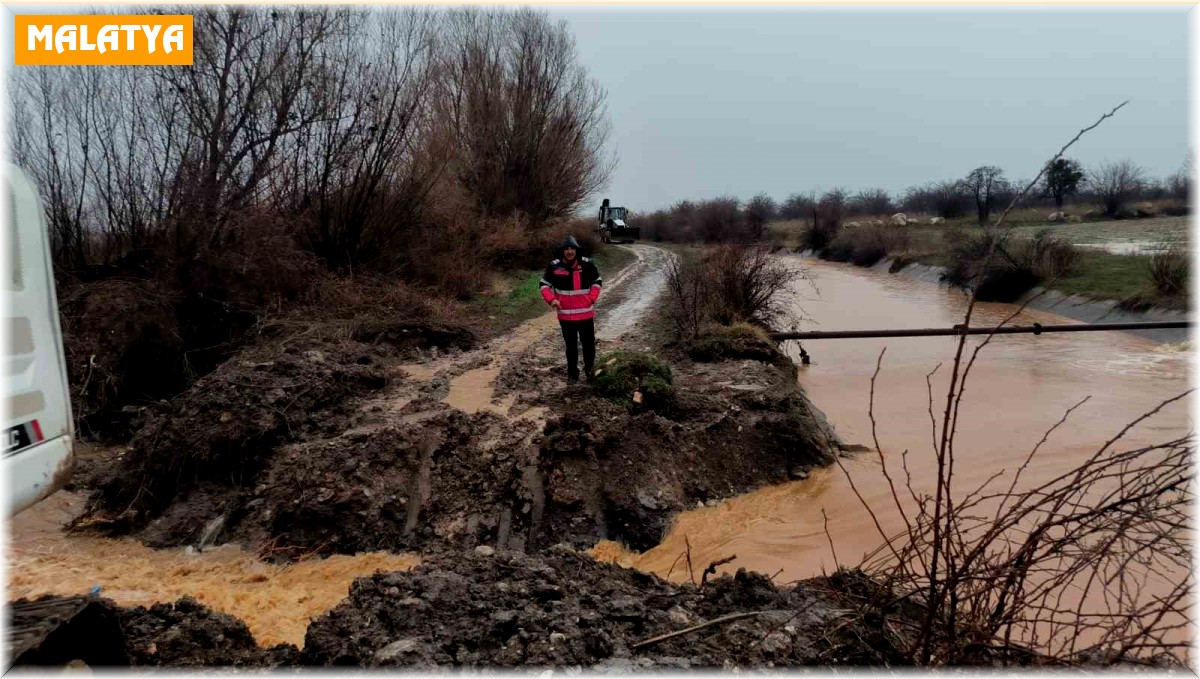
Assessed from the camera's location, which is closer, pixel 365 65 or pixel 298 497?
pixel 298 497

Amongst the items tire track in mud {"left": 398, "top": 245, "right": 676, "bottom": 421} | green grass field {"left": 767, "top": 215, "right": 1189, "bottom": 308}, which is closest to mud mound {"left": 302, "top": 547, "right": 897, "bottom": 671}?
tire track in mud {"left": 398, "top": 245, "right": 676, "bottom": 421}

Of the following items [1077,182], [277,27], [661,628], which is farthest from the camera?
[1077,182]

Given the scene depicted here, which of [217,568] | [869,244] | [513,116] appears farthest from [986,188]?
[217,568]

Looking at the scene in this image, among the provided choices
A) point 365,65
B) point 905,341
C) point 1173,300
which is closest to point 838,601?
point 905,341

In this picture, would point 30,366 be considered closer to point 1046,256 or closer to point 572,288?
point 572,288

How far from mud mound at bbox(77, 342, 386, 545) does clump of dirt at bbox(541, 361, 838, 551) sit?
250 cm

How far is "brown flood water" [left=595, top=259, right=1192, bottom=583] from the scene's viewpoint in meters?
5.56

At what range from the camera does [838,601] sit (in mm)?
3199

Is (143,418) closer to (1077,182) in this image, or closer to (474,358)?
(474,358)

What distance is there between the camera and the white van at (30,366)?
2.54 meters

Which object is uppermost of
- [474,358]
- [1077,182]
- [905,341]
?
[1077,182]

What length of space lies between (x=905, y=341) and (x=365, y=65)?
1247 cm

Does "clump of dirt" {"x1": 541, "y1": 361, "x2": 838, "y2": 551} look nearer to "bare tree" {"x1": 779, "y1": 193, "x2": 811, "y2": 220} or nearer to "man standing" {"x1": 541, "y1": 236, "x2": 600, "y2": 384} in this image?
"man standing" {"x1": 541, "y1": 236, "x2": 600, "y2": 384}

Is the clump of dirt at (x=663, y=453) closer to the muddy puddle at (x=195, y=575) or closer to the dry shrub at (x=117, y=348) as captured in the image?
the muddy puddle at (x=195, y=575)
